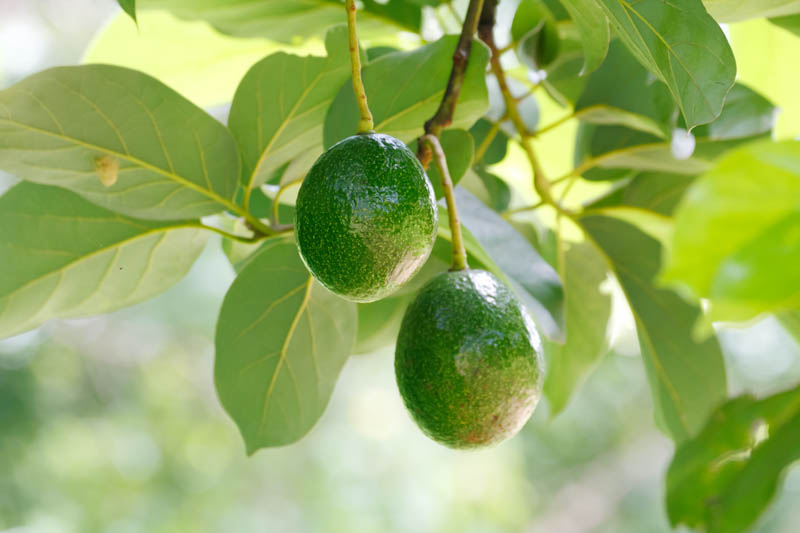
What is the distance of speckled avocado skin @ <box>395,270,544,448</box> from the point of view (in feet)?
2.24

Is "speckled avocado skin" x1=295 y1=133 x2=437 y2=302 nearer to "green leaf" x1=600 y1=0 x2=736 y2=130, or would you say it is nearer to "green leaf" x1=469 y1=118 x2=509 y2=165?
"green leaf" x1=600 y1=0 x2=736 y2=130

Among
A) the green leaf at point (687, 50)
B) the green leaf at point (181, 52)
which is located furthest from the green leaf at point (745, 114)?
the green leaf at point (181, 52)

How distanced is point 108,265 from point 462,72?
46cm

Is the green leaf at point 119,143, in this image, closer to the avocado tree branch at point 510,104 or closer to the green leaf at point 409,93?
the green leaf at point 409,93

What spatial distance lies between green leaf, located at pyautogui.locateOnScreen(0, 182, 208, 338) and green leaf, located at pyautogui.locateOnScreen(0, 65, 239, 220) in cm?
7

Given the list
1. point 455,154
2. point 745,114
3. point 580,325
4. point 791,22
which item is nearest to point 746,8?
point 791,22

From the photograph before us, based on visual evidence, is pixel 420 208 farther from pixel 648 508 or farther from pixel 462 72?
pixel 648 508

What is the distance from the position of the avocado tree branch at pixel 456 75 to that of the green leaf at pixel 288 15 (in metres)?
0.34

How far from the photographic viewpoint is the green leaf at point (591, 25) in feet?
2.31

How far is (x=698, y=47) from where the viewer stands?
647 mm

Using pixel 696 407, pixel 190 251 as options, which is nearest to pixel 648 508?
pixel 696 407

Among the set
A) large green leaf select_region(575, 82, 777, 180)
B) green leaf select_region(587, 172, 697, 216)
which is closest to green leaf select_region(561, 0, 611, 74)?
large green leaf select_region(575, 82, 777, 180)

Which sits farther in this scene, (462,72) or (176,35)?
(176,35)

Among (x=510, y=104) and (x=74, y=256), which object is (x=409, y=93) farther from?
(x=74, y=256)
